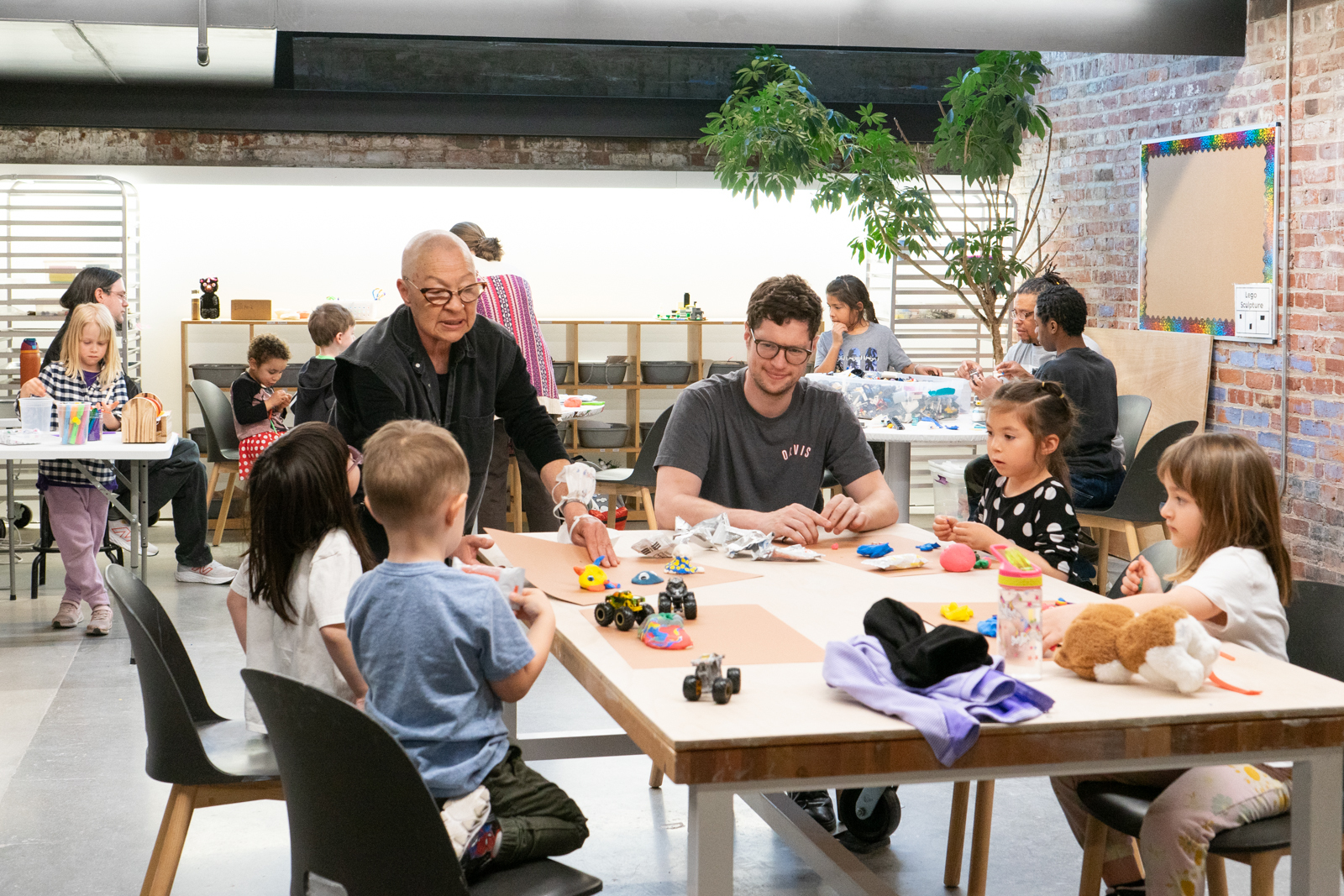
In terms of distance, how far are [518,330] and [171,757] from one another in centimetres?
350

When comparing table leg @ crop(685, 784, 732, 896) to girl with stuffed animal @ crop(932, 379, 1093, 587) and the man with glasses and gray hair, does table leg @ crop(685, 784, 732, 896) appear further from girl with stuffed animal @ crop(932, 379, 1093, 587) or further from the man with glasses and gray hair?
girl with stuffed animal @ crop(932, 379, 1093, 587)

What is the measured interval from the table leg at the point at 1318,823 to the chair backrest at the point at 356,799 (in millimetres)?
1184

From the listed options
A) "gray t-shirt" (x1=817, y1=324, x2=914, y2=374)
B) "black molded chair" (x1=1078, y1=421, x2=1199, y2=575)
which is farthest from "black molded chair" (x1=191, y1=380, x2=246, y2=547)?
"black molded chair" (x1=1078, y1=421, x2=1199, y2=575)

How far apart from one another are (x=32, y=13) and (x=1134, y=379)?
5.48m

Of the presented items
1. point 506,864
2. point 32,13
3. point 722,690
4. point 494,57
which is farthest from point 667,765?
point 494,57

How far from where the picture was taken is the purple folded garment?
164cm

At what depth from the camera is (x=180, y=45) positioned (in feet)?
20.8

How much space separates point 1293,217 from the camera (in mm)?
5762

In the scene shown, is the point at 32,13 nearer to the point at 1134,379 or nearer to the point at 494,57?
the point at 494,57

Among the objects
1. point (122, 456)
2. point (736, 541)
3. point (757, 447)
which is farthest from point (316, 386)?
point (736, 541)

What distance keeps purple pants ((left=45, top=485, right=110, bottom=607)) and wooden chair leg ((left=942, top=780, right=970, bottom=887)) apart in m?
4.11

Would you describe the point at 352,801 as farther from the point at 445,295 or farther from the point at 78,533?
the point at 78,533

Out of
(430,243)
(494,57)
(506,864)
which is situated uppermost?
(494,57)

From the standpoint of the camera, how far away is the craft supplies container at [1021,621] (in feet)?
6.29
